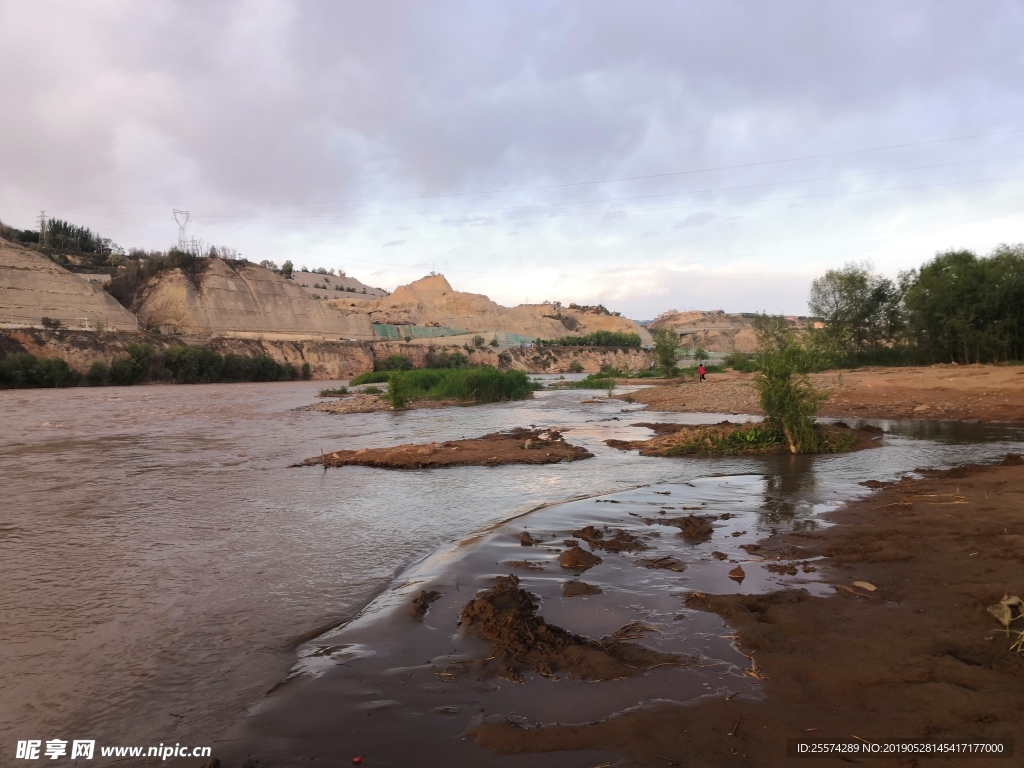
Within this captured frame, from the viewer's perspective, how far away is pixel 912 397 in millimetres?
20141

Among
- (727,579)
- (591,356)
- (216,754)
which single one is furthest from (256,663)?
(591,356)

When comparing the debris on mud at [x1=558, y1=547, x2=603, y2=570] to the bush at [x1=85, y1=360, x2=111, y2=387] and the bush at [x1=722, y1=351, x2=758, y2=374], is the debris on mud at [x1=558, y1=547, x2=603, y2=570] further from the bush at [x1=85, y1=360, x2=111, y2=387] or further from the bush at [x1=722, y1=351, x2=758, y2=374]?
the bush at [x1=85, y1=360, x2=111, y2=387]

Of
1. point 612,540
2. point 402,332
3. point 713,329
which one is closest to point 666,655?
point 612,540

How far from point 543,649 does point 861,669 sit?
1.73m

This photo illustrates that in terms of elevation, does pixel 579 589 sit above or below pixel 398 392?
below

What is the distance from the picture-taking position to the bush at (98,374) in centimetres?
4959

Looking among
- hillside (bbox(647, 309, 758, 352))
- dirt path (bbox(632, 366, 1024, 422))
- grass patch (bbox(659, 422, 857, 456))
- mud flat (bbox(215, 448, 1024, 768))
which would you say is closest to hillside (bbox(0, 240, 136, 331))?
dirt path (bbox(632, 366, 1024, 422))

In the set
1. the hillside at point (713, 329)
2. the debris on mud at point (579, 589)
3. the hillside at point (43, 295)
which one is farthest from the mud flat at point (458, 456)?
the hillside at point (713, 329)

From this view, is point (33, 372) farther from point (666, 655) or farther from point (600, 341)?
point (600, 341)

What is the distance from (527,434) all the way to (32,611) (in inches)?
470

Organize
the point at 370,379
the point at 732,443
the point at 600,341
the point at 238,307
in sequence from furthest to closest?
1. the point at 600,341
2. the point at 238,307
3. the point at 370,379
4. the point at 732,443

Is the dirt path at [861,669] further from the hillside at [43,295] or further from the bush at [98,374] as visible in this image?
the hillside at [43,295]

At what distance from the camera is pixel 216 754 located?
288cm

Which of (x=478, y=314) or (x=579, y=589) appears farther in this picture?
(x=478, y=314)
